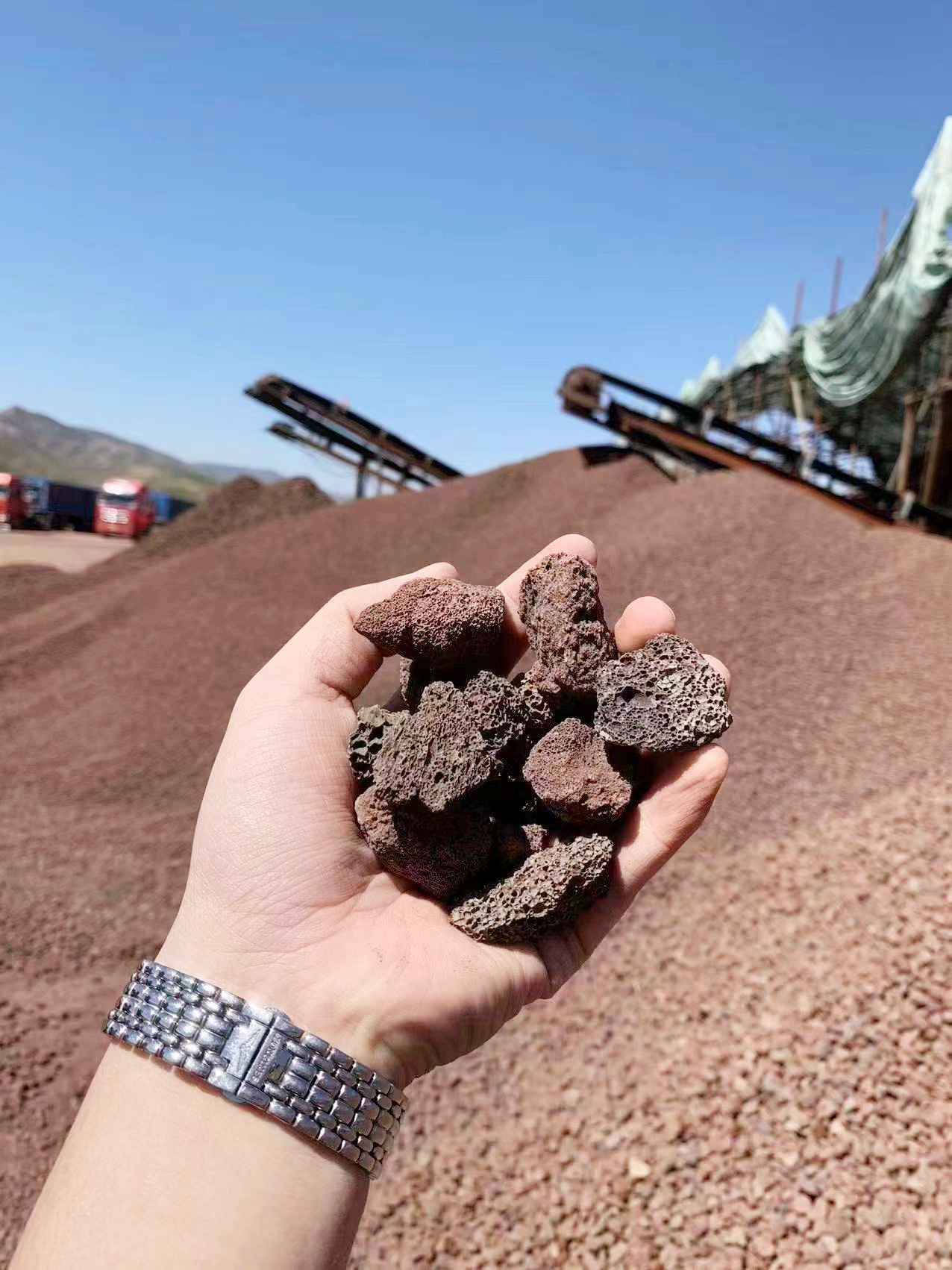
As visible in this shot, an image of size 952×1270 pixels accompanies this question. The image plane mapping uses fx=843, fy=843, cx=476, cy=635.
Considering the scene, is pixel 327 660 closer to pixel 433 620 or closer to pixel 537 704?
pixel 433 620

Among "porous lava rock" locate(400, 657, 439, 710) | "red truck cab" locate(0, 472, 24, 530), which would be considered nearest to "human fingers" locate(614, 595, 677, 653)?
"porous lava rock" locate(400, 657, 439, 710)

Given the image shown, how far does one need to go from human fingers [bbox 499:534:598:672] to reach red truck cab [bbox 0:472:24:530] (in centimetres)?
2468

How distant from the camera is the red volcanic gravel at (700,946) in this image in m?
3.22

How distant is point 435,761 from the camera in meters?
2.20

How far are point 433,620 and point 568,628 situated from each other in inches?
17.0

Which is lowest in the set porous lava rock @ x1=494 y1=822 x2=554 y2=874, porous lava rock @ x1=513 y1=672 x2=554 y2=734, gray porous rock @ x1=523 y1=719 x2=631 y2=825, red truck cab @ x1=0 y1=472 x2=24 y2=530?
red truck cab @ x1=0 y1=472 x2=24 y2=530

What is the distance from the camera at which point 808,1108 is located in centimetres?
345

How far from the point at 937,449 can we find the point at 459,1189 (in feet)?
49.6

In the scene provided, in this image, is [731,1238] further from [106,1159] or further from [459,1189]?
[106,1159]

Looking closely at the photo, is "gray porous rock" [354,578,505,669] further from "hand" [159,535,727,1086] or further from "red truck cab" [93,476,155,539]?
"red truck cab" [93,476,155,539]

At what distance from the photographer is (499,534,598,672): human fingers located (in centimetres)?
272

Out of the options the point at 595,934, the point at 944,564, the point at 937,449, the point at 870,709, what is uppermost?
the point at 937,449

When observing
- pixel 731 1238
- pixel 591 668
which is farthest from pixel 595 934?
pixel 731 1238

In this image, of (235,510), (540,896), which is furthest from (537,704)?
(235,510)
